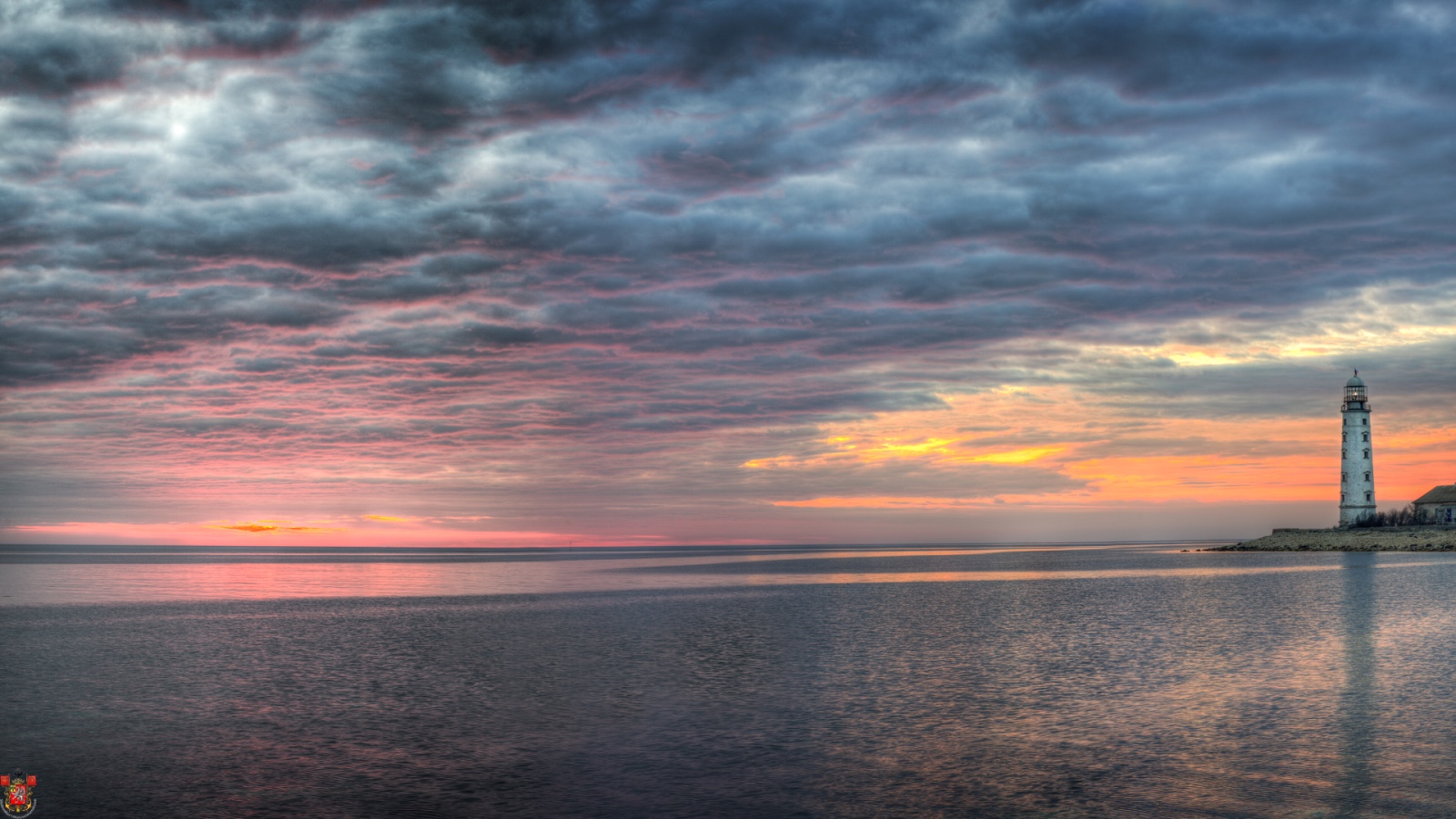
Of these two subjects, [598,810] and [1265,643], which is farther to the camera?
[1265,643]

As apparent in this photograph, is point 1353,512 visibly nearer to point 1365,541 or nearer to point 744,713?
point 1365,541

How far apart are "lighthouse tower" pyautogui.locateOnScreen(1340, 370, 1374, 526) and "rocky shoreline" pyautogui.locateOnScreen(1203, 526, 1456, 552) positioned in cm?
332

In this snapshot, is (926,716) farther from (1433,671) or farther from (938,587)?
(938,587)

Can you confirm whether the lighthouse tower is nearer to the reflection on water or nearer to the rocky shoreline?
the rocky shoreline

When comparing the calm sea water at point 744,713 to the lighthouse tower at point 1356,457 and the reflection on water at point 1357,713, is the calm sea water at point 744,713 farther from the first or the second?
the lighthouse tower at point 1356,457

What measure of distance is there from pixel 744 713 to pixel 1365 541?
412 feet

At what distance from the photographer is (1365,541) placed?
121 m

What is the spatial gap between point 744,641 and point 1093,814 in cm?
2264

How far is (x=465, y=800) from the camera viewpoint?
15.0m

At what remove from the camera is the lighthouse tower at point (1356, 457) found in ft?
396

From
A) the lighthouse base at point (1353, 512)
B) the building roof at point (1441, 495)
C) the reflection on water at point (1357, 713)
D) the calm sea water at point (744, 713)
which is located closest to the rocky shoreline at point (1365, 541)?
the lighthouse base at point (1353, 512)

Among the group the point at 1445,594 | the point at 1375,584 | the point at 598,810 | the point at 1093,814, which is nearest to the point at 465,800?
the point at 598,810

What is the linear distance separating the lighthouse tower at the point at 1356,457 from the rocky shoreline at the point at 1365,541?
3.32m

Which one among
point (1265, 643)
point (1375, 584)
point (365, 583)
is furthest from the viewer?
point (365, 583)
